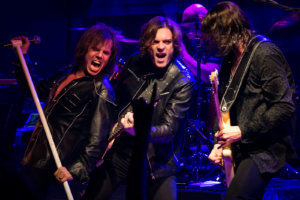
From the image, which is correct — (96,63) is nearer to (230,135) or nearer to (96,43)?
(96,43)

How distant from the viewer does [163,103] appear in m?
3.12

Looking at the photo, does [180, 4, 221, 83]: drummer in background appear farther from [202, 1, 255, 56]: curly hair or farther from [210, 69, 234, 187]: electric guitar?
[210, 69, 234, 187]: electric guitar

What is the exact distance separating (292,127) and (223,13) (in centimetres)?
100

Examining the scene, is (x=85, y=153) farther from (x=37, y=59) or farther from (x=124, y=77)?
(x=37, y=59)

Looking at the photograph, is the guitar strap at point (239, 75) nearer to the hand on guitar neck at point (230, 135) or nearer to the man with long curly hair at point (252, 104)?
the man with long curly hair at point (252, 104)

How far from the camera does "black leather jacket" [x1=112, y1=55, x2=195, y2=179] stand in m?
2.98

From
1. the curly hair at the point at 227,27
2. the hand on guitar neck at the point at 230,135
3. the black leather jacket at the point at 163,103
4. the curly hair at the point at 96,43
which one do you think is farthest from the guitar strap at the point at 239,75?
the curly hair at the point at 96,43

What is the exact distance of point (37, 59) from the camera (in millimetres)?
7508

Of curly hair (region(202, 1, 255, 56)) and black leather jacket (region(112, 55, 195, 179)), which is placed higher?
curly hair (region(202, 1, 255, 56))

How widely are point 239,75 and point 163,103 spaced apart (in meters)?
0.82

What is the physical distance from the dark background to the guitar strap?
4.15 metres

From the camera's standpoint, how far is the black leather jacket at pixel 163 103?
117 inches

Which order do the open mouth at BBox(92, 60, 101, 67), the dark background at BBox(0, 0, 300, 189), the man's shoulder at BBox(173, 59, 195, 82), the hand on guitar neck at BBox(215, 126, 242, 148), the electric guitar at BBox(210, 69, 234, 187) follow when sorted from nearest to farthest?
the hand on guitar neck at BBox(215, 126, 242, 148) → the electric guitar at BBox(210, 69, 234, 187) → the man's shoulder at BBox(173, 59, 195, 82) → the open mouth at BBox(92, 60, 101, 67) → the dark background at BBox(0, 0, 300, 189)

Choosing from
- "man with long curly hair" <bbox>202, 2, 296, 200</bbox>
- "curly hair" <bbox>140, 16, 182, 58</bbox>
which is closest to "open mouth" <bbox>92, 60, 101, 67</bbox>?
"curly hair" <bbox>140, 16, 182, 58</bbox>
